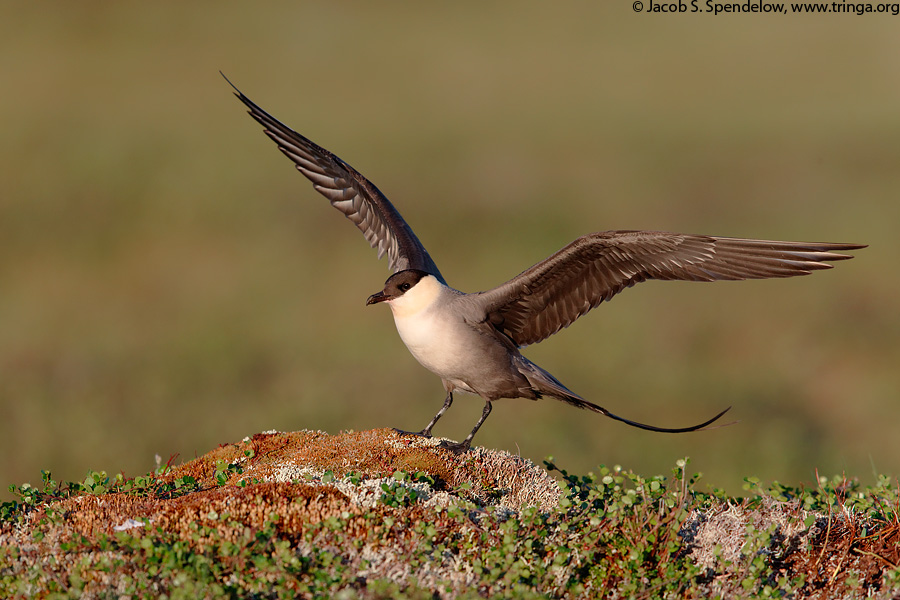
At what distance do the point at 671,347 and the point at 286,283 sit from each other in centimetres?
659

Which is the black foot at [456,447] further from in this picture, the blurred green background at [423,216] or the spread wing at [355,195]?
the blurred green background at [423,216]

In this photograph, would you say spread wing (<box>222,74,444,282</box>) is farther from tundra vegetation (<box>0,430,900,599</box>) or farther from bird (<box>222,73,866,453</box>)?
tundra vegetation (<box>0,430,900,599</box>)

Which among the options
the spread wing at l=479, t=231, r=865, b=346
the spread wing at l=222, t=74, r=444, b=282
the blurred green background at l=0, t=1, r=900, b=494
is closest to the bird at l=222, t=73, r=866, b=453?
the spread wing at l=479, t=231, r=865, b=346

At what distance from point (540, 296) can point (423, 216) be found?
11210mm

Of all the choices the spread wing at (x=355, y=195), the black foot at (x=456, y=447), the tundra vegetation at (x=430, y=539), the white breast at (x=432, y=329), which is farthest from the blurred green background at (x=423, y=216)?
the tundra vegetation at (x=430, y=539)

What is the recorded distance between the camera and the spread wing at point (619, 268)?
6.80 meters

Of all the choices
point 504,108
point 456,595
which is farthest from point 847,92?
point 456,595

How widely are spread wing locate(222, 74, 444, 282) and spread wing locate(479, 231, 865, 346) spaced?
118cm

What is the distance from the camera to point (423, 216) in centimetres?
1858

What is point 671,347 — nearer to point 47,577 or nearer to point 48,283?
point 48,283

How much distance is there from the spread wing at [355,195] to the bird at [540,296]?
525mm

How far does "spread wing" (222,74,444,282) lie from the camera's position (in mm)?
8625

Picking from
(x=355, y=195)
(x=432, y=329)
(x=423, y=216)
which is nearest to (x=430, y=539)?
(x=432, y=329)

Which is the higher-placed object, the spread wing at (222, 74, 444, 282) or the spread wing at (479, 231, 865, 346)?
the spread wing at (222, 74, 444, 282)
